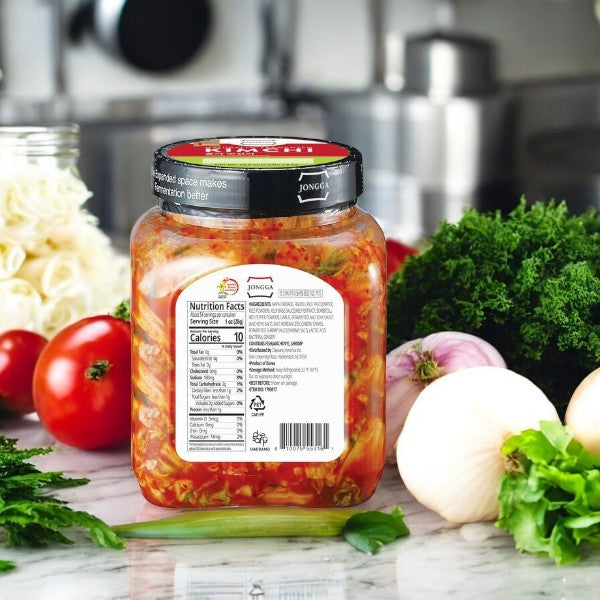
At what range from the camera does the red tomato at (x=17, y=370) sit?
3.86 ft

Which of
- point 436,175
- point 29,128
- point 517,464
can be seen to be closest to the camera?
point 517,464

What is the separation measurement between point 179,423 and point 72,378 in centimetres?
19

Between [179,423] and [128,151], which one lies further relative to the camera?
[128,151]

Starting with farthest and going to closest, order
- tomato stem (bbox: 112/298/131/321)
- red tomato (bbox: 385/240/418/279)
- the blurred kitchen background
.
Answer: the blurred kitchen background
red tomato (bbox: 385/240/418/279)
tomato stem (bbox: 112/298/131/321)

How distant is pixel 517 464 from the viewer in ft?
2.93

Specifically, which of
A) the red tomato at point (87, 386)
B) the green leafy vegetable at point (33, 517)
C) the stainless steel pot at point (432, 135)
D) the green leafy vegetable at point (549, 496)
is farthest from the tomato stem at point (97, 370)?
the stainless steel pot at point (432, 135)

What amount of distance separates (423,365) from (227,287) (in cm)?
22

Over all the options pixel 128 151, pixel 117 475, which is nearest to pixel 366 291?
pixel 117 475

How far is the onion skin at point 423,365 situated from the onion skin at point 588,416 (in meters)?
0.10

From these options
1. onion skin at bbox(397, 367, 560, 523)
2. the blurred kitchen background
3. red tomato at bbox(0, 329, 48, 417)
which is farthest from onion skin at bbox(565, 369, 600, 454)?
the blurred kitchen background

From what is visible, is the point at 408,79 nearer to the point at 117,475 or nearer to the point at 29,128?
the point at 29,128

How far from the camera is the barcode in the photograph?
92 cm

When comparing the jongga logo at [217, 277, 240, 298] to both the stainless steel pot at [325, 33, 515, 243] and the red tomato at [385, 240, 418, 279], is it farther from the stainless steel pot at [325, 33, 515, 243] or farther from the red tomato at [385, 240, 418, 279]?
the stainless steel pot at [325, 33, 515, 243]

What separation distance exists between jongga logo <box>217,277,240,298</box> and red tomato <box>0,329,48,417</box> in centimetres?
35
